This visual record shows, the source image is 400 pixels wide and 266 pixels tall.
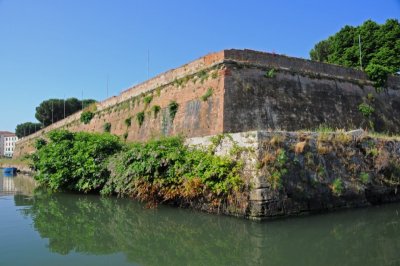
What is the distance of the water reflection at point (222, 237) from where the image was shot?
17.7 ft

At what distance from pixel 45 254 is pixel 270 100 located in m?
→ 10.7

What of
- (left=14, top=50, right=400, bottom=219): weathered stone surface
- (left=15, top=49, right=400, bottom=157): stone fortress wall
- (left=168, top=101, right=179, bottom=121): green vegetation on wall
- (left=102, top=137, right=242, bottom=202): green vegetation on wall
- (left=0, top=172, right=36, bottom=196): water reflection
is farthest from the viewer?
(left=168, top=101, right=179, bottom=121): green vegetation on wall

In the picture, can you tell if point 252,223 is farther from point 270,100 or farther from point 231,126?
point 270,100

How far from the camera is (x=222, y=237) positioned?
642cm

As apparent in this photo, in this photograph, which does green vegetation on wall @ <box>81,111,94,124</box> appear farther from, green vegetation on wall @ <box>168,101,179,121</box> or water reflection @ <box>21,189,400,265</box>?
water reflection @ <box>21,189,400,265</box>

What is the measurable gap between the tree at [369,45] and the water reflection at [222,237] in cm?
2320

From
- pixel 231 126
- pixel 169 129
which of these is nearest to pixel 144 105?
pixel 169 129

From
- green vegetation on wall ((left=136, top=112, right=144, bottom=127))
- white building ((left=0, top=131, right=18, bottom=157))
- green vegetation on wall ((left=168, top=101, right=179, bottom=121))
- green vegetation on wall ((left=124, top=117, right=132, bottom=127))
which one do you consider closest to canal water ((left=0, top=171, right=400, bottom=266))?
green vegetation on wall ((left=168, top=101, right=179, bottom=121))

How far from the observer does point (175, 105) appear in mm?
16234

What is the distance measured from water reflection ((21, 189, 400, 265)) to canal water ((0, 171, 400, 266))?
0.01 metres

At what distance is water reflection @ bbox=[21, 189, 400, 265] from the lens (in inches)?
212

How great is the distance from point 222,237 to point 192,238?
524mm

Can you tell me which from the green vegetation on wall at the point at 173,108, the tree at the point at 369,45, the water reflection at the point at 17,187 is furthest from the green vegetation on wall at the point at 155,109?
the tree at the point at 369,45

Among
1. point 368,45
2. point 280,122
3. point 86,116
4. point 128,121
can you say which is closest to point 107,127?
point 128,121
